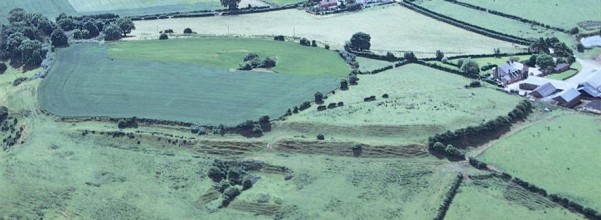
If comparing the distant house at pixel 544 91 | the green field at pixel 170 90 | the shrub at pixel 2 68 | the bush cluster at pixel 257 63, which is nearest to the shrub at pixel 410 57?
the green field at pixel 170 90

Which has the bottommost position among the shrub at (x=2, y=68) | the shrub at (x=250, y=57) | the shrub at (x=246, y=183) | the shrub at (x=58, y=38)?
the shrub at (x=246, y=183)

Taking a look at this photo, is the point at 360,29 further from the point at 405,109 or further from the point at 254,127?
the point at 254,127

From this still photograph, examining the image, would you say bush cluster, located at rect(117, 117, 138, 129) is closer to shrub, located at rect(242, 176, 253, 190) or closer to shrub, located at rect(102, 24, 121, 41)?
shrub, located at rect(242, 176, 253, 190)

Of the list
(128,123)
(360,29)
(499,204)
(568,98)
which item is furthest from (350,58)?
(499,204)

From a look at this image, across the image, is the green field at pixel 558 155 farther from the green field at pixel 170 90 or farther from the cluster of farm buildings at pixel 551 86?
the green field at pixel 170 90

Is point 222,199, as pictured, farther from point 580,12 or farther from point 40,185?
point 580,12

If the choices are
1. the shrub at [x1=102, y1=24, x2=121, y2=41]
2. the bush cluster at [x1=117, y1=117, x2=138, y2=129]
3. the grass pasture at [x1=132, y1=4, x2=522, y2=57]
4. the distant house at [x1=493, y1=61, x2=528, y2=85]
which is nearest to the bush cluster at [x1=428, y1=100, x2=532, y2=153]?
the distant house at [x1=493, y1=61, x2=528, y2=85]
